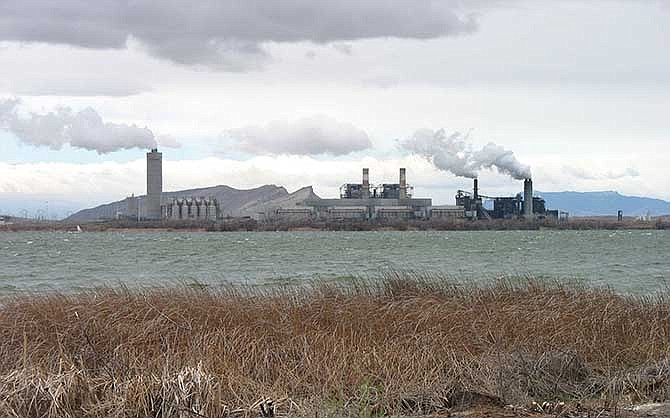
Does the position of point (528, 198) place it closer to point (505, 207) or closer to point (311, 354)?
point (505, 207)

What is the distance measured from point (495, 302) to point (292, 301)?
3708 mm

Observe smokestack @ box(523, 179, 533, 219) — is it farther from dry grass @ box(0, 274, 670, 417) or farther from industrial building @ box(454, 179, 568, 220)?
dry grass @ box(0, 274, 670, 417)

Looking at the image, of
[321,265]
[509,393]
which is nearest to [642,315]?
[509,393]

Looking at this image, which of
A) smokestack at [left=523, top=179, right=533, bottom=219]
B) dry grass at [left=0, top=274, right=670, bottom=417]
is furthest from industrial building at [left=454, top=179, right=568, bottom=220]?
dry grass at [left=0, top=274, right=670, bottom=417]

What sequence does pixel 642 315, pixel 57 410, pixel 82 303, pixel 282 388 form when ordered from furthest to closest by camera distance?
1. pixel 642 315
2. pixel 82 303
3. pixel 282 388
4. pixel 57 410

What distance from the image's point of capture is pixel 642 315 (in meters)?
16.5

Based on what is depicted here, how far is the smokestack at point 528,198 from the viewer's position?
6929 inches

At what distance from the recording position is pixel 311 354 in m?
12.8

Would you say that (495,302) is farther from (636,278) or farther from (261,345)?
(636,278)

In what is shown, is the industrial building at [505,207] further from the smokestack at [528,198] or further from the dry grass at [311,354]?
the dry grass at [311,354]

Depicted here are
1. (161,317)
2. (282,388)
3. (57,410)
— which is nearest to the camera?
(57,410)

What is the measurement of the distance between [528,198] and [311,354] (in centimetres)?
17132

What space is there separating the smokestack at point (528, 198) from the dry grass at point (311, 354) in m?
162

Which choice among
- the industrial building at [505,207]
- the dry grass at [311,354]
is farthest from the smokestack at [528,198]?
→ the dry grass at [311,354]
